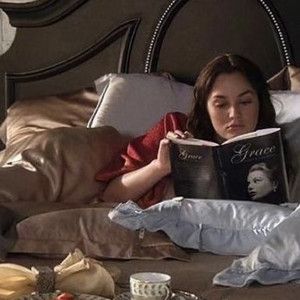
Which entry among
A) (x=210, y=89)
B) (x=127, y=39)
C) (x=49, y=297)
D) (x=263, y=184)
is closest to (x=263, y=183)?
(x=263, y=184)

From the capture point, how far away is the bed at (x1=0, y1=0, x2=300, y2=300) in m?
1.68

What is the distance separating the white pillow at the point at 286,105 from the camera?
2.15 m

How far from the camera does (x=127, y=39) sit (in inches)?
106

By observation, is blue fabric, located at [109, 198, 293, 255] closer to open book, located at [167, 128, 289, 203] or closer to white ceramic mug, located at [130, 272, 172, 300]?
open book, located at [167, 128, 289, 203]

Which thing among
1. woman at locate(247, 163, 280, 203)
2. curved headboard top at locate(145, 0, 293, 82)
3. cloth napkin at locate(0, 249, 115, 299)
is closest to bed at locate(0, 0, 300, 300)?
curved headboard top at locate(145, 0, 293, 82)

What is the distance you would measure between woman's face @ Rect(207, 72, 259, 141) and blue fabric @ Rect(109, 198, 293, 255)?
0.33 m

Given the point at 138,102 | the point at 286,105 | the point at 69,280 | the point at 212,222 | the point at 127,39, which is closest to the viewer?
the point at 69,280

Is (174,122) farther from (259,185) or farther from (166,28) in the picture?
(166,28)

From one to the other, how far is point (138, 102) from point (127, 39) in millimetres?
391

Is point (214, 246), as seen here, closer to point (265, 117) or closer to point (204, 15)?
point (265, 117)

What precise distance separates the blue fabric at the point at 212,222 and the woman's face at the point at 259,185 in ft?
0.43

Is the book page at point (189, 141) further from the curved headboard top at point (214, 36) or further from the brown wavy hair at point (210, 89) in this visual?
the curved headboard top at point (214, 36)

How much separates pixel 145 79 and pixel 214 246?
0.88 meters

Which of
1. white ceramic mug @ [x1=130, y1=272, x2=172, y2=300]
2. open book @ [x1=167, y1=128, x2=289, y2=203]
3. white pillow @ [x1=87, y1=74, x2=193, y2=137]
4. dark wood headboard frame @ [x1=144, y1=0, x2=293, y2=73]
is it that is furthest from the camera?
dark wood headboard frame @ [x1=144, y1=0, x2=293, y2=73]
